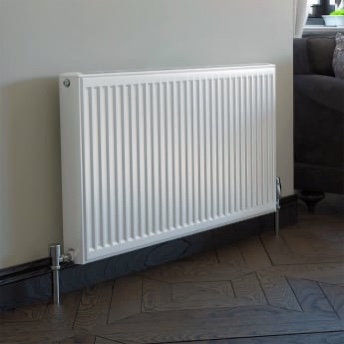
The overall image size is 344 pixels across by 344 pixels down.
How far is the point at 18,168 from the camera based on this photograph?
2.03m

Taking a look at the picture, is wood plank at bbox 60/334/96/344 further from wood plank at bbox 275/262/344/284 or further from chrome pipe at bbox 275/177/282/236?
chrome pipe at bbox 275/177/282/236

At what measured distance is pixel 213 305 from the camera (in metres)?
2.05

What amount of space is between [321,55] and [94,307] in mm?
1648

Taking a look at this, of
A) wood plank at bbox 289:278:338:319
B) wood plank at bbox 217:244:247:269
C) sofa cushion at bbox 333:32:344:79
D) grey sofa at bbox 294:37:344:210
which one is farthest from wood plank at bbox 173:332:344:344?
sofa cushion at bbox 333:32:344:79

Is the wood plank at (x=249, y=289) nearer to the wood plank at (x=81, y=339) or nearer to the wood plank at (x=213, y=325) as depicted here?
the wood plank at (x=213, y=325)

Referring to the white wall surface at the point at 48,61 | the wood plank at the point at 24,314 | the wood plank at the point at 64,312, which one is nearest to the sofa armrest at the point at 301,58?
the white wall surface at the point at 48,61

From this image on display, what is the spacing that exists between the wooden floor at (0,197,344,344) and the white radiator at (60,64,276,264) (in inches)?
5.2

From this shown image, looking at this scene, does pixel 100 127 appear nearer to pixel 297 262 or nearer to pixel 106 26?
pixel 106 26

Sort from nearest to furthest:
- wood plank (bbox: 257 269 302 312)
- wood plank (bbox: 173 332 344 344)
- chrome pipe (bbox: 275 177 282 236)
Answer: wood plank (bbox: 173 332 344 344)
wood plank (bbox: 257 269 302 312)
chrome pipe (bbox: 275 177 282 236)

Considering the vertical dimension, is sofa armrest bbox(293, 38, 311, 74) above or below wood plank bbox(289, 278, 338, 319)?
above

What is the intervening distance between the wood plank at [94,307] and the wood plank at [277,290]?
1.53ft

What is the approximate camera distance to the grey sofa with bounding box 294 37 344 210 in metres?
2.97

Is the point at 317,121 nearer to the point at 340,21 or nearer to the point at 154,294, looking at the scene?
the point at 340,21

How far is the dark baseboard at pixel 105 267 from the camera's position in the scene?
204 cm
